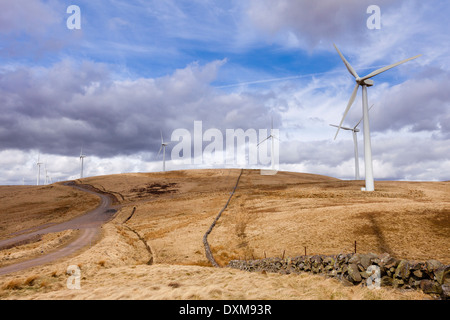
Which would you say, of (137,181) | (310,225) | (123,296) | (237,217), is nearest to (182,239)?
(237,217)

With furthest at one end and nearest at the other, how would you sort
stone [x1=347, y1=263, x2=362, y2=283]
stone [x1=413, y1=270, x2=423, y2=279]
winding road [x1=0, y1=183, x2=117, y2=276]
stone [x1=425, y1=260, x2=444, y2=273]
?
winding road [x1=0, y1=183, x2=117, y2=276] < stone [x1=347, y1=263, x2=362, y2=283] < stone [x1=413, y1=270, x2=423, y2=279] < stone [x1=425, y1=260, x2=444, y2=273]

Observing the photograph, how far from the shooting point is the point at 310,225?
30.4m

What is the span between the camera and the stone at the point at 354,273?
40.7 feet

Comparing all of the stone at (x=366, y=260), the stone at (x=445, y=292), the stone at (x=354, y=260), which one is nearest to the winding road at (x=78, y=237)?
the stone at (x=354, y=260)

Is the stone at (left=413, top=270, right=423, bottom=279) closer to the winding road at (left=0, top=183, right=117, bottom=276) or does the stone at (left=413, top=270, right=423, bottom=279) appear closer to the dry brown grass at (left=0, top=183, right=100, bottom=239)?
the winding road at (left=0, top=183, right=117, bottom=276)

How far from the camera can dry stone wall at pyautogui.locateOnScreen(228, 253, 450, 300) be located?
10328 millimetres

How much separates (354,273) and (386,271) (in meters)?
1.37

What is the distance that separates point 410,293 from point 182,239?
98.1 ft

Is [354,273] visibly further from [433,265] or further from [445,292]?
[445,292]

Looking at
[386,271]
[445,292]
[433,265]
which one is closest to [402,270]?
[386,271]

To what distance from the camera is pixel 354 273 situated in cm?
1246

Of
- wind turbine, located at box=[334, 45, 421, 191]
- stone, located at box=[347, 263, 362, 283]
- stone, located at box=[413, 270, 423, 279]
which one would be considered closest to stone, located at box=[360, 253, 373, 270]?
stone, located at box=[347, 263, 362, 283]

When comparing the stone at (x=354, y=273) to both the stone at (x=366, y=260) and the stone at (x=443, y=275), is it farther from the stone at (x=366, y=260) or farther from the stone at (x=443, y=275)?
the stone at (x=443, y=275)
